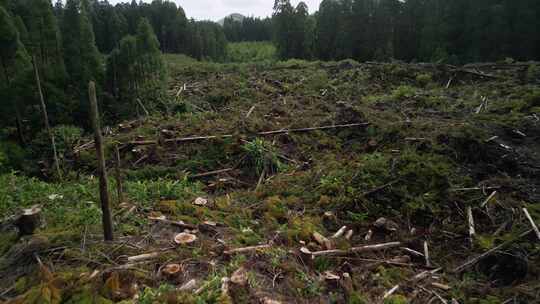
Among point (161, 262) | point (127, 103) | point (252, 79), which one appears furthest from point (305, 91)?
point (161, 262)

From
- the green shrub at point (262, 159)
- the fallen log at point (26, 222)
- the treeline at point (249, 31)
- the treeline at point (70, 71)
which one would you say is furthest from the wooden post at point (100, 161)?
the treeline at point (249, 31)

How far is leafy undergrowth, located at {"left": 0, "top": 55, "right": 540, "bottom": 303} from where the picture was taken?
3205mm

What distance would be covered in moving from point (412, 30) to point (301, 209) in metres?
27.5

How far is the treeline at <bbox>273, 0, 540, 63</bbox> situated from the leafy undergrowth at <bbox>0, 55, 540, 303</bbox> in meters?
13.6

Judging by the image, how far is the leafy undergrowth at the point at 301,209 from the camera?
126 inches

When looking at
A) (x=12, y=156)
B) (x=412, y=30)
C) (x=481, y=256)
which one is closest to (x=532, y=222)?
(x=481, y=256)

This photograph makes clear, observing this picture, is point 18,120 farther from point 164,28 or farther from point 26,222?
point 164,28

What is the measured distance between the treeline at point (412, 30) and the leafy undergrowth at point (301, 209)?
13577 mm

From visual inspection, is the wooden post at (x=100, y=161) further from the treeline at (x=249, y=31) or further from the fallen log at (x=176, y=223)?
the treeline at (x=249, y=31)

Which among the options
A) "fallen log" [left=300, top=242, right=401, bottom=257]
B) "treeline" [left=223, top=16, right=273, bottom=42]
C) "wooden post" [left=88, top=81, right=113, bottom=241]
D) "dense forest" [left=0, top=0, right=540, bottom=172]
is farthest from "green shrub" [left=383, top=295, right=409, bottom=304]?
"treeline" [left=223, top=16, right=273, bottom=42]

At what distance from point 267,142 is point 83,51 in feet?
29.8

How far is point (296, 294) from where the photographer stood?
318cm

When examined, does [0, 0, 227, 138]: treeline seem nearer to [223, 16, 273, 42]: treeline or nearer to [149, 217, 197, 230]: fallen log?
[149, 217, 197, 230]: fallen log

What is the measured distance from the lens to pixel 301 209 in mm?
5246
